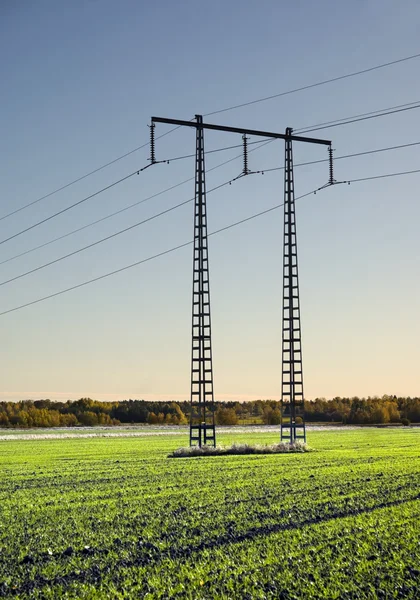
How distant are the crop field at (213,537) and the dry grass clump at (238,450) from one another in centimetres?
1581

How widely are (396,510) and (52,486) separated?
13.9 metres

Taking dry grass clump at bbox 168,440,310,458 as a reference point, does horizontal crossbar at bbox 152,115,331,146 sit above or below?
above

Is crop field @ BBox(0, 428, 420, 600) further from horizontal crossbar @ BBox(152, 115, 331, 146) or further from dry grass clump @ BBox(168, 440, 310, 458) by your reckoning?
horizontal crossbar @ BBox(152, 115, 331, 146)

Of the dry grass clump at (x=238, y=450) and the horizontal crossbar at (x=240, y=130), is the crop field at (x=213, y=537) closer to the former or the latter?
the dry grass clump at (x=238, y=450)

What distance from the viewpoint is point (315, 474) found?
32.1 metres

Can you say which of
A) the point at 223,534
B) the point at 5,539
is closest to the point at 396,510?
the point at 223,534

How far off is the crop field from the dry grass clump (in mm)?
15807

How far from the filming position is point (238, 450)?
48.9 m

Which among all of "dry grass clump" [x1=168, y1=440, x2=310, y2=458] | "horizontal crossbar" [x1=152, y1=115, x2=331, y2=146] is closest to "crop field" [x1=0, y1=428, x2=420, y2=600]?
"dry grass clump" [x1=168, y1=440, x2=310, y2=458]

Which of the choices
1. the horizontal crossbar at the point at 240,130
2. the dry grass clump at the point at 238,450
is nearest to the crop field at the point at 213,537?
the dry grass clump at the point at 238,450

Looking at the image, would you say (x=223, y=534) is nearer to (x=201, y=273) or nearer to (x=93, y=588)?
(x=93, y=588)

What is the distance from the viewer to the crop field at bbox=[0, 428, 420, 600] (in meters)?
12.6

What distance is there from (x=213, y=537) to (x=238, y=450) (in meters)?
32.6

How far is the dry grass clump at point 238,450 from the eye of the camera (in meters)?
47.3
